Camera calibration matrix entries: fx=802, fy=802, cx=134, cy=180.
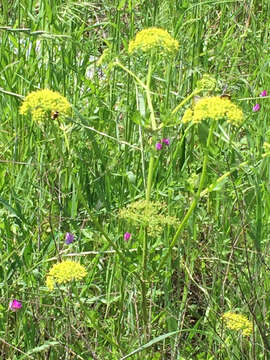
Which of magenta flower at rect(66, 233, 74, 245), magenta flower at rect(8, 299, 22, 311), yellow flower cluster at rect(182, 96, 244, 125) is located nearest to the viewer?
yellow flower cluster at rect(182, 96, 244, 125)

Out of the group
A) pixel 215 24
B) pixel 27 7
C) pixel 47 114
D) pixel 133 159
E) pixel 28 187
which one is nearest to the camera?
pixel 47 114

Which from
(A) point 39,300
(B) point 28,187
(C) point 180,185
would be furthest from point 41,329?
(C) point 180,185

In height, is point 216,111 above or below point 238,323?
above

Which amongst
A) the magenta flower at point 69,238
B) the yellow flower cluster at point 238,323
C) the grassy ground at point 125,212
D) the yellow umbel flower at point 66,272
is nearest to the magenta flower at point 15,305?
the grassy ground at point 125,212

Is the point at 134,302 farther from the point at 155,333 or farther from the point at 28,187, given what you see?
the point at 28,187

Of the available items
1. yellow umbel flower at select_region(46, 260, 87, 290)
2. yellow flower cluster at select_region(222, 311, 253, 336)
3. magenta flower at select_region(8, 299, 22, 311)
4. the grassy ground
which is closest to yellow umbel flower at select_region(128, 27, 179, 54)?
the grassy ground

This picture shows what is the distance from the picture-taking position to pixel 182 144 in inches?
107

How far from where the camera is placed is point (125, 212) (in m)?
1.86

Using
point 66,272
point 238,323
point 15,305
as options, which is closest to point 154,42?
point 66,272

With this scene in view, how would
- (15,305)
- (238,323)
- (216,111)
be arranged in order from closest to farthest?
(216,111)
(238,323)
(15,305)

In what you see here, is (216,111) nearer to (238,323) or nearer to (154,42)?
(154,42)

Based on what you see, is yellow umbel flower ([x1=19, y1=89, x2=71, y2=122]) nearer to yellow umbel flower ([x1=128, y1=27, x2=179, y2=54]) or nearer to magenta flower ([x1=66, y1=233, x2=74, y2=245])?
yellow umbel flower ([x1=128, y1=27, x2=179, y2=54])

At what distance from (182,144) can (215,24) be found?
1.32 m

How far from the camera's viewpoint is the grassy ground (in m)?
2.02
